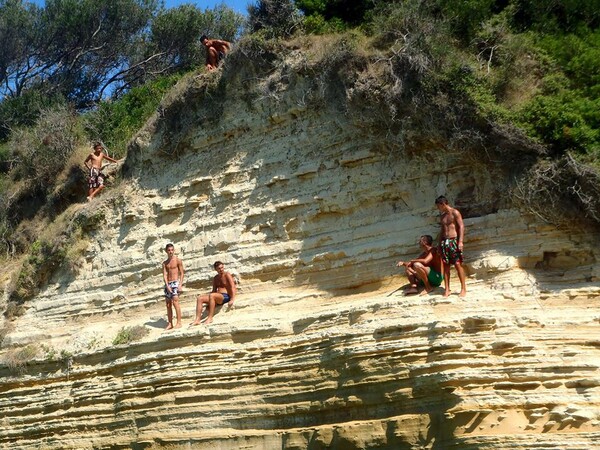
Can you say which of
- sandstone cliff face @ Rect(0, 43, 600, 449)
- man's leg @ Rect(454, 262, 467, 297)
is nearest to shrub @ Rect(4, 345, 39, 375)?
sandstone cliff face @ Rect(0, 43, 600, 449)

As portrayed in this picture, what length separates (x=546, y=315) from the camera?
417 inches

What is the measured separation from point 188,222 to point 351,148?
A: 2.96 m

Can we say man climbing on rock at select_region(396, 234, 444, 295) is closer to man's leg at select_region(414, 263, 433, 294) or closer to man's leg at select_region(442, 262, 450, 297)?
man's leg at select_region(414, 263, 433, 294)

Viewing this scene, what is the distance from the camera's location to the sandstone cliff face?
1035 cm

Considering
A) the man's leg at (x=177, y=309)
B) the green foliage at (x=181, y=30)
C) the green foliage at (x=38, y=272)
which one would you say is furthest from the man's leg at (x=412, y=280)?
the green foliage at (x=181, y=30)

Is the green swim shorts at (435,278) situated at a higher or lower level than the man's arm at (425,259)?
lower

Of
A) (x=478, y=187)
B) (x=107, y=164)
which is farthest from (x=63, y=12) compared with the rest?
(x=478, y=187)

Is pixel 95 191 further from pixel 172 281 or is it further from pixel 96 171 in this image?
pixel 172 281

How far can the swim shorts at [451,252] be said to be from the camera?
36.9 ft

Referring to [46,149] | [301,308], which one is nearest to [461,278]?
[301,308]

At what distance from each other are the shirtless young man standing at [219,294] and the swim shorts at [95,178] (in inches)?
159

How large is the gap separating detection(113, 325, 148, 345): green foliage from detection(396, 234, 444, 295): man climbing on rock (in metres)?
4.13

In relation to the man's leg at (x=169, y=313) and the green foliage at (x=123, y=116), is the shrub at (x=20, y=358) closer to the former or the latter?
the man's leg at (x=169, y=313)

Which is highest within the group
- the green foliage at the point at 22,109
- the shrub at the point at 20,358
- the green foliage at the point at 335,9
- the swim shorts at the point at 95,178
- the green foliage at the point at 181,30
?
the green foliage at the point at 181,30
